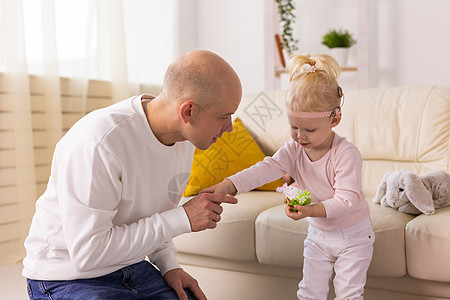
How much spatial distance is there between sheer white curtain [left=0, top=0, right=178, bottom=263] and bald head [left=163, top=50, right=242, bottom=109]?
6.69ft

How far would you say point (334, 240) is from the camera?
5.74 ft

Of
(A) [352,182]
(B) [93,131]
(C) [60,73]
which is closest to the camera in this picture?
(B) [93,131]

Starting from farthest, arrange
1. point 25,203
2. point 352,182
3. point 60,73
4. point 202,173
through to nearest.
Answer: point 60,73 → point 25,203 → point 202,173 → point 352,182

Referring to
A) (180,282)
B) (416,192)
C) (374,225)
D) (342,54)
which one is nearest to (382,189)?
(416,192)

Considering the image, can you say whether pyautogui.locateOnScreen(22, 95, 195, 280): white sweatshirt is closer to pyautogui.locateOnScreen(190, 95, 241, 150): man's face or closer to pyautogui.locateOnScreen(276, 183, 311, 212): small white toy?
pyautogui.locateOnScreen(190, 95, 241, 150): man's face

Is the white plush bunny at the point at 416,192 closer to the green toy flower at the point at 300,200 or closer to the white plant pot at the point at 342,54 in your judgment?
the green toy flower at the point at 300,200

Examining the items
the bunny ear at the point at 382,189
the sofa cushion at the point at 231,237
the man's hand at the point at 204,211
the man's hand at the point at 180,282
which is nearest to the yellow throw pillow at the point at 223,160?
the sofa cushion at the point at 231,237

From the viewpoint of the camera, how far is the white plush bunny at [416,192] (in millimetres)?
2078

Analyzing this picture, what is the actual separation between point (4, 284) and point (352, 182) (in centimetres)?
199

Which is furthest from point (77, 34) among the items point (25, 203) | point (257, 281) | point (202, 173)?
point (257, 281)

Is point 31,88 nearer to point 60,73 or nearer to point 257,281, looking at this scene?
point 60,73

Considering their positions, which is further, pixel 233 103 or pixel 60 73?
pixel 60 73

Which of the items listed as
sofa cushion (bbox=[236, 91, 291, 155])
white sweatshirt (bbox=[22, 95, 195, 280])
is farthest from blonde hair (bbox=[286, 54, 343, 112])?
sofa cushion (bbox=[236, 91, 291, 155])

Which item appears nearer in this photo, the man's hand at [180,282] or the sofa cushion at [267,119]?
the man's hand at [180,282]
